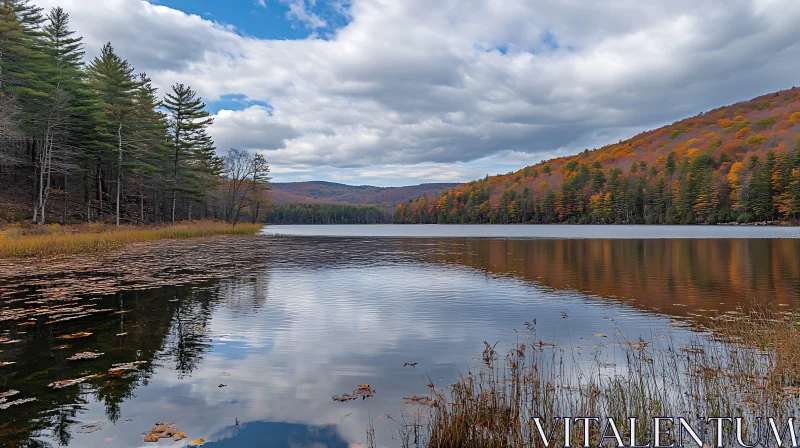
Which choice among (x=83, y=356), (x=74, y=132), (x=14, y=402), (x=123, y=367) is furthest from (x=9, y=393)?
(x=74, y=132)

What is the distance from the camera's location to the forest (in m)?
44.0

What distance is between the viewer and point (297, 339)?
1155 centimetres

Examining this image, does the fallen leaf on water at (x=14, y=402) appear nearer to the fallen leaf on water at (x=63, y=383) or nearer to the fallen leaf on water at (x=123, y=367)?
the fallen leaf on water at (x=63, y=383)

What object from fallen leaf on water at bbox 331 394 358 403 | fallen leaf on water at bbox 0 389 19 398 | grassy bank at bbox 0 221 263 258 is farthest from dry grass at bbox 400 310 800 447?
grassy bank at bbox 0 221 263 258

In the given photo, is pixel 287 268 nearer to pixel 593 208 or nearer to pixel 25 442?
pixel 25 442

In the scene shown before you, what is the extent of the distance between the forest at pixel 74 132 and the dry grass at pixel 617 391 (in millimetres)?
39893

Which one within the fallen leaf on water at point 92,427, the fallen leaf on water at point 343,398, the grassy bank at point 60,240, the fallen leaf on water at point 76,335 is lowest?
the fallen leaf on water at point 343,398

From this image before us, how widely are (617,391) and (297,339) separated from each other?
306 inches

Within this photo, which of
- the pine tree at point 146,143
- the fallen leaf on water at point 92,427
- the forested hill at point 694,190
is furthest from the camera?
the forested hill at point 694,190

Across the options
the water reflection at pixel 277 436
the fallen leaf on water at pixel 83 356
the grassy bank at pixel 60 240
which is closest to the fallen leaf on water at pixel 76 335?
the fallen leaf on water at pixel 83 356

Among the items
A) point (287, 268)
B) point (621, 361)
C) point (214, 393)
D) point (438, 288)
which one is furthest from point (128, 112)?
point (621, 361)

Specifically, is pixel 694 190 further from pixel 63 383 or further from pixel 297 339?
pixel 63 383

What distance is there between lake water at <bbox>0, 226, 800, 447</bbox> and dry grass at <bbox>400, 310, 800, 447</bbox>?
76 cm

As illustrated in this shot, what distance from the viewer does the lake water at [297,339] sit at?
6.65 meters
